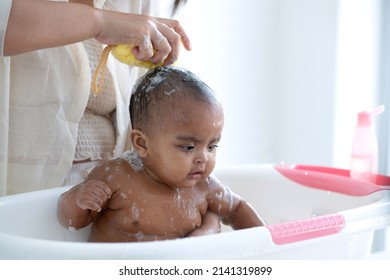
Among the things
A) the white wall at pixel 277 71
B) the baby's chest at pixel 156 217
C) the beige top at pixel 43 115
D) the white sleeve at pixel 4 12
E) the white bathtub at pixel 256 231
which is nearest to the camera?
the white bathtub at pixel 256 231

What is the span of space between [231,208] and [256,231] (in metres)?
0.31

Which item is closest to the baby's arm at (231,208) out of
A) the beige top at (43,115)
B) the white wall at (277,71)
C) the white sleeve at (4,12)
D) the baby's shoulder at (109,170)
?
the baby's shoulder at (109,170)

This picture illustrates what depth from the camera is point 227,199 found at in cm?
93

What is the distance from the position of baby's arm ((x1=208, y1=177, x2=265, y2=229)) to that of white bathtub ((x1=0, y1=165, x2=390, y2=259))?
96 mm

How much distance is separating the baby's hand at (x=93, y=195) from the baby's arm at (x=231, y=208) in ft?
0.67

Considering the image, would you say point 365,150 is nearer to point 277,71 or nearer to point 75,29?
point 75,29

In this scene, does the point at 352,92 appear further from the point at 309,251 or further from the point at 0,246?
the point at 0,246

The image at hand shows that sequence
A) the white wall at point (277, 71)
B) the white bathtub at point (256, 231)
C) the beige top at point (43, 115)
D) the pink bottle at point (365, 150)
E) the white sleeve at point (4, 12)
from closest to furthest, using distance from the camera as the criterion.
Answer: the white bathtub at point (256, 231) < the white sleeve at point (4, 12) < the beige top at point (43, 115) < the pink bottle at point (365, 150) < the white wall at point (277, 71)

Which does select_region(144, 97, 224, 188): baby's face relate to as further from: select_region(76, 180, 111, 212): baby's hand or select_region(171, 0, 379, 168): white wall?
select_region(171, 0, 379, 168): white wall

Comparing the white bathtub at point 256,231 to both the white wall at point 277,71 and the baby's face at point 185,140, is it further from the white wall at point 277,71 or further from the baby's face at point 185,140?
the white wall at point 277,71

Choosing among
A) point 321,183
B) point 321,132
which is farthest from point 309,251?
point 321,132

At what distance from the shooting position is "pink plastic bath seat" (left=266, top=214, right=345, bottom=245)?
63cm

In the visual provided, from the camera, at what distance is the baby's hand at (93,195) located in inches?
30.0

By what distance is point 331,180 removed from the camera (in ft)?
3.46
